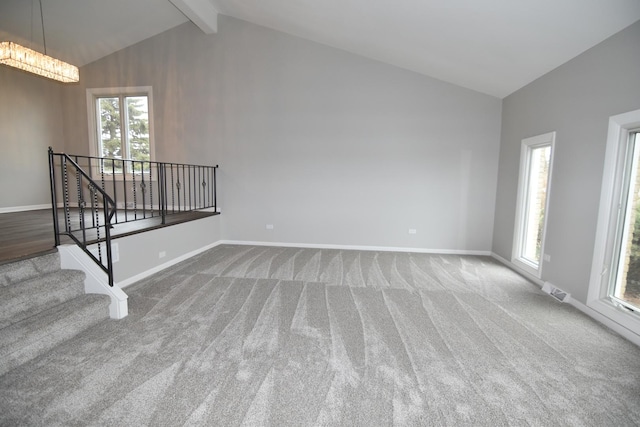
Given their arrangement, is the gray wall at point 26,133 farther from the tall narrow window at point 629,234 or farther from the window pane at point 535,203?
the tall narrow window at point 629,234

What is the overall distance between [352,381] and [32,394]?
1880 mm

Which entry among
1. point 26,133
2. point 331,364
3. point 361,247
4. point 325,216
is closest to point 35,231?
point 26,133

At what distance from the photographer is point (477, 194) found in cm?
516

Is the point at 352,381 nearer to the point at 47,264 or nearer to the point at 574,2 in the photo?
the point at 47,264

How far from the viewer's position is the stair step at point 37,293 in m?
2.12

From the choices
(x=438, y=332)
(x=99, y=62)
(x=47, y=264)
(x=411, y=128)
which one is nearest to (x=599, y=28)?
(x=411, y=128)

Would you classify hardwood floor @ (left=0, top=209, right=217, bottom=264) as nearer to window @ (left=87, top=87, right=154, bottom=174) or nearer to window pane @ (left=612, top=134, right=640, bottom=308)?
window @ (left=87, top=87, right=154, bottom=174)

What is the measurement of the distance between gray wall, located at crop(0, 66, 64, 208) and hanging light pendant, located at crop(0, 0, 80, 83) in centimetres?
224

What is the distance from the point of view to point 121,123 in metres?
5.86

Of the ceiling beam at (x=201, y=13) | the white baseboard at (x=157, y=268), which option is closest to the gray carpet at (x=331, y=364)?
the white baseboard at (x=157, y=268)

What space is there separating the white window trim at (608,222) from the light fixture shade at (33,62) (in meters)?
6.48

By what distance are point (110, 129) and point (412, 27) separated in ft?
19.6

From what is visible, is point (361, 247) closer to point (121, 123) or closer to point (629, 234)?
point (629, 234)

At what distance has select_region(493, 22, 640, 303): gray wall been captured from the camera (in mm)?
2633
